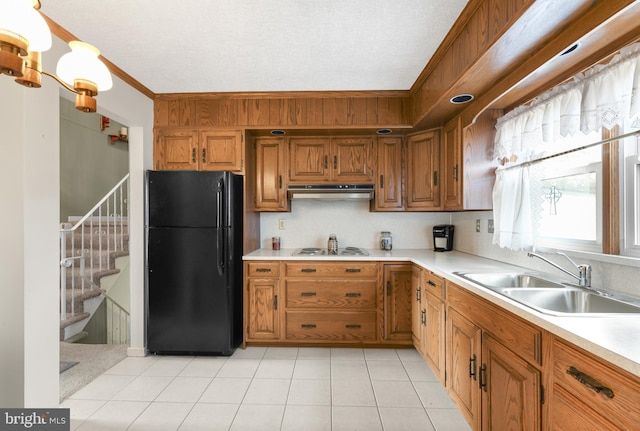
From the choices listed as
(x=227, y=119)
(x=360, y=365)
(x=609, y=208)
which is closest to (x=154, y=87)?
(x=227, y=119)

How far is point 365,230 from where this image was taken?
3.60 meters

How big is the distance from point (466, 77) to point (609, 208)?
1.07 metres

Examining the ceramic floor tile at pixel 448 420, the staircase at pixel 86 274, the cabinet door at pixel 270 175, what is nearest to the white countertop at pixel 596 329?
the ceramic floor tile at pixel 448 420

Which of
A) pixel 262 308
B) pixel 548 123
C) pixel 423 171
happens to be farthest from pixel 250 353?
pixel 548 123

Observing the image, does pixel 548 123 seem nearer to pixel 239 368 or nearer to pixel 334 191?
pixel 334 191

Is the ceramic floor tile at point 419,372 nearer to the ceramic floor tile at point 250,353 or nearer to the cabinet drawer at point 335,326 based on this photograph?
the cabinet drawer at point 335,326

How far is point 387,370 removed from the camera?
2.57 metres

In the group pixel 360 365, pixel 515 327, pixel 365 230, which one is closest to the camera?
pixel 515 327

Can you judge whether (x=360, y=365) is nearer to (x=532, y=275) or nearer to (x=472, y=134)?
(x=532, y=275)

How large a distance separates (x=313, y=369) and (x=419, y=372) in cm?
87

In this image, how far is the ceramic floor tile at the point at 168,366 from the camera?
2.56 m

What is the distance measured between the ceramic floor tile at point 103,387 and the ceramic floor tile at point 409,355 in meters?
2.28

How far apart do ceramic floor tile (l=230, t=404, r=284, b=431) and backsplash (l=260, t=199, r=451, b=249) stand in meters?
1.81

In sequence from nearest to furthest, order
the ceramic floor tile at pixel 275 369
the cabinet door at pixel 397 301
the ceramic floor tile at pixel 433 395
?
the ceramic floor tile at pixel 433 395, the ceramic floor tile at pixel 275 369, the cabinet door at pixel 397 301
